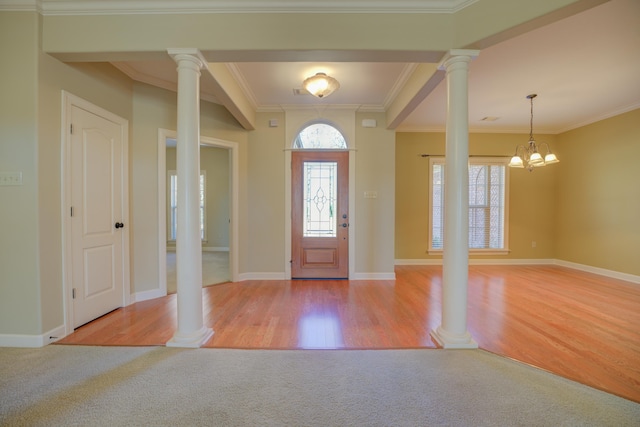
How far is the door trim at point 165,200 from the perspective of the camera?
11.5 feet

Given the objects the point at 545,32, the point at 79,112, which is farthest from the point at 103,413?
the point at 545,32

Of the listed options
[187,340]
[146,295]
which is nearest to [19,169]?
[146,295]

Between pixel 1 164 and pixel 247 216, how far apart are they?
269 centimetres

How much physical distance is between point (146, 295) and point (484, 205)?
20.8 ft

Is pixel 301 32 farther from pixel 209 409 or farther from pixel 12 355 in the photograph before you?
pixel 12 355

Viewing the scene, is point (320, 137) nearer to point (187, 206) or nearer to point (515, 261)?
point (187, 206)

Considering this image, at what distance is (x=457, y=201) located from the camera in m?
2.29

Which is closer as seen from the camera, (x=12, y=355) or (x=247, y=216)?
(x=12, y=355)

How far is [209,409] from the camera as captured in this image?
1576mm

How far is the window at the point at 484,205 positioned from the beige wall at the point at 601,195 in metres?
1.15

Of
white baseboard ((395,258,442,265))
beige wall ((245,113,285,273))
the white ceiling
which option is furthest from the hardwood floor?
the white ceiling

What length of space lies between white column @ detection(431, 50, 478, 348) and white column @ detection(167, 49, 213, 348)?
Result: 84.9 inches

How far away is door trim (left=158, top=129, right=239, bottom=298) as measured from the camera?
3.52 metres

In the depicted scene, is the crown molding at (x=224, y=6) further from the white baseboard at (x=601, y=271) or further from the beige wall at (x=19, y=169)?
the white baseboard at (x=601, y=271)
